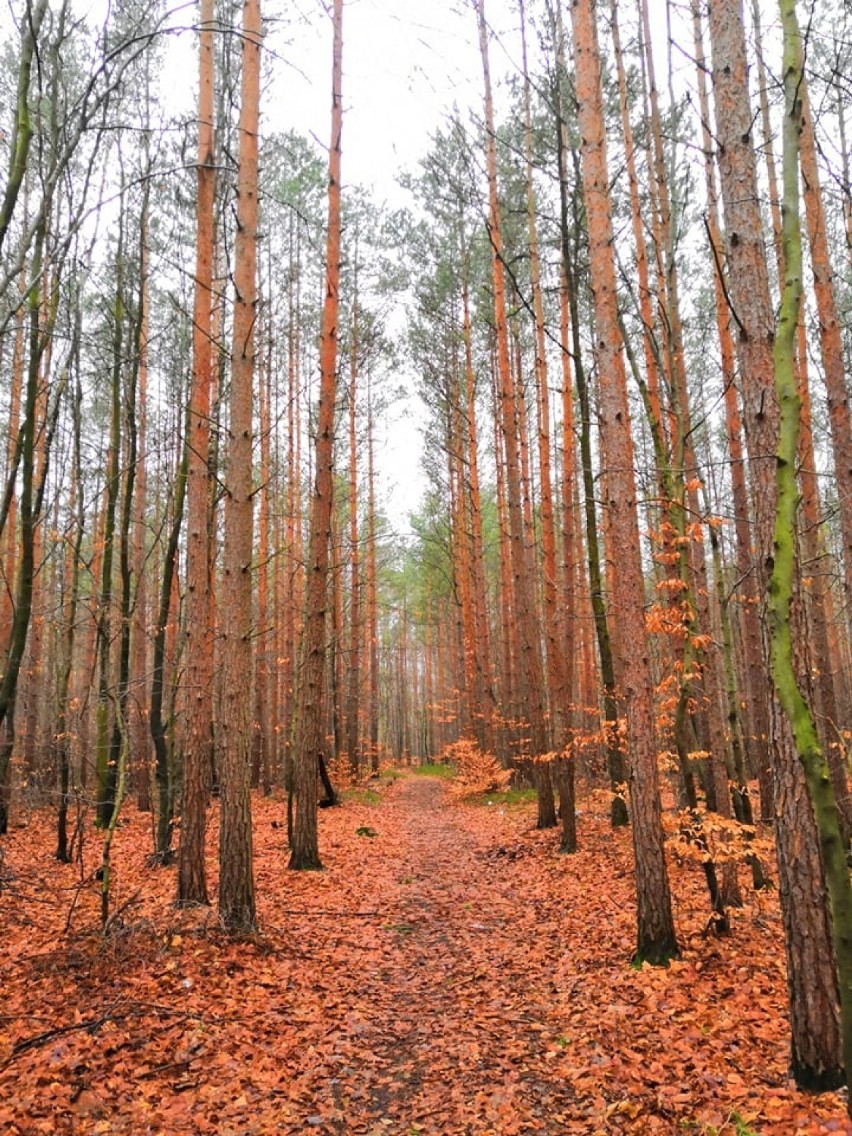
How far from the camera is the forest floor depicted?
3461 millimetres

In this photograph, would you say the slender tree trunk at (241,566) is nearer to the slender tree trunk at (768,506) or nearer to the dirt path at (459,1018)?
the dirt path at (459,1018)

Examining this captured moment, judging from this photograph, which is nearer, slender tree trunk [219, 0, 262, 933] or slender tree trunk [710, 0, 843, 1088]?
slender tree trunk [710, 0, 843, 1088]

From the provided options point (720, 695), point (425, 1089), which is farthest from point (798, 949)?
point (720, 695)

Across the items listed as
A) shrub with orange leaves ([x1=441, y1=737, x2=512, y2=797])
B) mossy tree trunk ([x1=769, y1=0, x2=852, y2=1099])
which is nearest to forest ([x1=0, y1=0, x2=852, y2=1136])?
mossy tree trunk ([x1=769, y1=0, x2=852, y2=1099])

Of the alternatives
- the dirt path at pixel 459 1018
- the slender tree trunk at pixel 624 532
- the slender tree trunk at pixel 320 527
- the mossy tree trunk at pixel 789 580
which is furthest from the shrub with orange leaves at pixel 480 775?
the mossy tree trunk at pixel 789 580

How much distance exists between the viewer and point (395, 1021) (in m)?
4.76

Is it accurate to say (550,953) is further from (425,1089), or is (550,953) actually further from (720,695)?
(720,695)

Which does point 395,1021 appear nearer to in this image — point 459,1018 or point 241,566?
point 459,1018

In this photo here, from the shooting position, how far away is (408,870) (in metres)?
9.55

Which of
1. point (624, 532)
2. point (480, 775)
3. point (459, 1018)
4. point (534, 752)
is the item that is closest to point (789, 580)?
point (624, 532)

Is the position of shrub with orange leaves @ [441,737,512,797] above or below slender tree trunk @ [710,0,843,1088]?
below

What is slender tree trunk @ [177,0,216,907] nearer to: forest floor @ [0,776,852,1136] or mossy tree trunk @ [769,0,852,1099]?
forest floor @ [0,776,852,1136]

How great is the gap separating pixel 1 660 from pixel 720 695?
44.2 feet

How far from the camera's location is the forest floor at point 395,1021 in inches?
136
